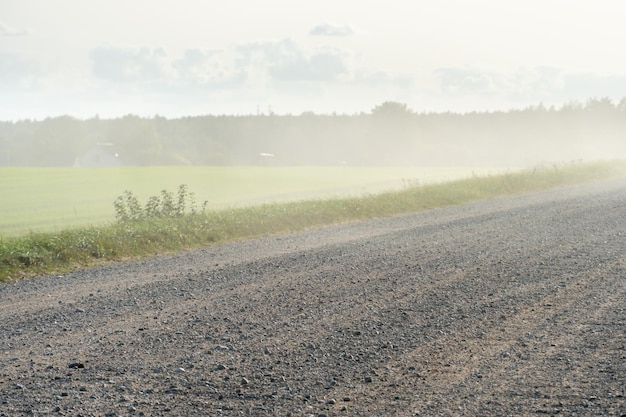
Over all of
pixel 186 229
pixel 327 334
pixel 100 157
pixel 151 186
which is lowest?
pixel 327 334

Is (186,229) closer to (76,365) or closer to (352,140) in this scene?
(76,365)

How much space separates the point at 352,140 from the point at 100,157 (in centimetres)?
3246

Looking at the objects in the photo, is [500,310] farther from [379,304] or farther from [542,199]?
[542,199]

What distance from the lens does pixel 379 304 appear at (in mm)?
8500

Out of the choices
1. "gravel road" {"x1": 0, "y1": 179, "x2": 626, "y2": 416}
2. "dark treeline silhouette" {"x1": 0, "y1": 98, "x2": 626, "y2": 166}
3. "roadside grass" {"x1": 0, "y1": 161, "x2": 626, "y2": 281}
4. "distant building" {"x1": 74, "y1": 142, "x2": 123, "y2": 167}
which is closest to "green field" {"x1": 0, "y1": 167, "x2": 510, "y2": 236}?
"roadside grass" {"x1": 0, "y1": 161, "x2": 626, "y2": 281}

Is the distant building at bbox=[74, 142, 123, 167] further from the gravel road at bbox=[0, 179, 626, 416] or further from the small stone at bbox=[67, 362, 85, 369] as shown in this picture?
the small stone at bbox=[67, 362, 85, 369]

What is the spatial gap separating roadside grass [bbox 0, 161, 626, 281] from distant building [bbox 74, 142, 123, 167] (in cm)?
6139

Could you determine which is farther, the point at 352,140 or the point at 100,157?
the point at 352,140

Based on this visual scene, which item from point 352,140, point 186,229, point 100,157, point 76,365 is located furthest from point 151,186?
point 352,140

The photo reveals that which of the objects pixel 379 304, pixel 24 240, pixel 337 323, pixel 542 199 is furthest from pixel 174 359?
pixel 542 199

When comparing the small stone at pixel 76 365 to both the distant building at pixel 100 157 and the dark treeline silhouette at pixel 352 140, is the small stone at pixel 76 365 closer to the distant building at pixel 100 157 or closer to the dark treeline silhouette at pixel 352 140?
the dark treeline silhouette at pixel 352 140

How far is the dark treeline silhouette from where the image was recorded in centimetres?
8525

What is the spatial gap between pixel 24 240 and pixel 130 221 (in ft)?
12.8

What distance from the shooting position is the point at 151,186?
1738 inches
